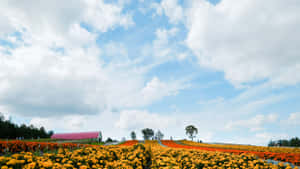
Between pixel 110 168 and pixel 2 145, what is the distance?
16050mm

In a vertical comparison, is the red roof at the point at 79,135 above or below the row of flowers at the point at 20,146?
below

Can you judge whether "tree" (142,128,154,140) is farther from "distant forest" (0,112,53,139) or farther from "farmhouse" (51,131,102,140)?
"distant forest" (0,112,53,139)

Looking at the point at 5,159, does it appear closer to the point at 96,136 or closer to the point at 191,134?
the point at 96,136

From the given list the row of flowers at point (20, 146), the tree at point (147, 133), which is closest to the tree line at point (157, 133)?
the tree at point (147, 133)

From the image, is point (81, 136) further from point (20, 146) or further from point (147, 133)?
point (147, 133)

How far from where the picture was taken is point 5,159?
4.72 meters

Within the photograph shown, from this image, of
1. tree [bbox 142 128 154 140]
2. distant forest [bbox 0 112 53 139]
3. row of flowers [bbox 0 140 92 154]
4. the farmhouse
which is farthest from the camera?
tree [bbox 142 128 154 140]

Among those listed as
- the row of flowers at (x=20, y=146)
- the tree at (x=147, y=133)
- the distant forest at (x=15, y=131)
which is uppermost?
the row of flowers at (x=20, y=146)

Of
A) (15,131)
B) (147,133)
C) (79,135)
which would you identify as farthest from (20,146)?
(147,133)

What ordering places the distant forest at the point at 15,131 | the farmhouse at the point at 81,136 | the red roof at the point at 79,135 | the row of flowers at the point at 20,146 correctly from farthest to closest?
the distant forest at the point at 15,131 → the red roof at the point at 79,135 → the farmhouse at the point at 81,136 → the row of flowers at the point at 20,146

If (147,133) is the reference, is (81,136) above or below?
above

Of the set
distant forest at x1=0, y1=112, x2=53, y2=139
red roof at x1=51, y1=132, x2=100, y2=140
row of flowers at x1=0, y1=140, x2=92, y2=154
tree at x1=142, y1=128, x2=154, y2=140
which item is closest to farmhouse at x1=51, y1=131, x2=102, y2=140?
red roof at x1=51, y1=132, x2=100, y2=140

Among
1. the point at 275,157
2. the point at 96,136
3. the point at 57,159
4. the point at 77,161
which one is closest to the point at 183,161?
the point at 77,161

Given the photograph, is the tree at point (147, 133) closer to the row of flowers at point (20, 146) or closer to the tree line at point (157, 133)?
the tree line at point (157, 133)
